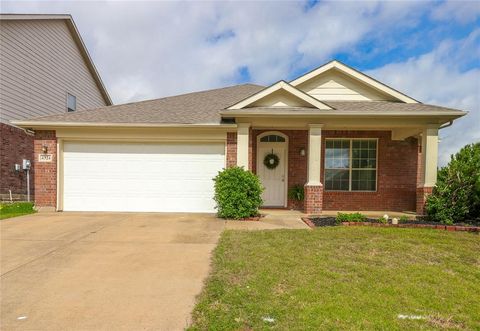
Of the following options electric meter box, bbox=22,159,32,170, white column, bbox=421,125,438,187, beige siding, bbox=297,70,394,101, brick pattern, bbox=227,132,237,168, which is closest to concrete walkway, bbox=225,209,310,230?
brick pattern, bbox=227,132,237,168

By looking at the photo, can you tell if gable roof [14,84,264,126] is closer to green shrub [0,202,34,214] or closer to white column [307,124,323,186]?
green shrub [0,202,34,214]

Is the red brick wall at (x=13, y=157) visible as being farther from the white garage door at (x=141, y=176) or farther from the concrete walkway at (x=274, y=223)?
the concrete walkway at (x=274, y=223)

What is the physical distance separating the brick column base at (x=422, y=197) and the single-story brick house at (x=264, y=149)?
3 cm

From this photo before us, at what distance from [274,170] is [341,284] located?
23.8 ft

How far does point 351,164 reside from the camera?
10.8m

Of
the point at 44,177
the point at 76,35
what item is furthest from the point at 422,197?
the point at 76,35

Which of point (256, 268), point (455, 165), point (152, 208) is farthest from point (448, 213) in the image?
point (152, 208)

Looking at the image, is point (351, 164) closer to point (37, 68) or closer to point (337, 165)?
point (337, 165)

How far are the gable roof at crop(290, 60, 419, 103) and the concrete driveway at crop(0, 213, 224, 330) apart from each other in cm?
619

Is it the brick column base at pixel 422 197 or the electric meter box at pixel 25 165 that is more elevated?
the electric meter box at pixel 25 165

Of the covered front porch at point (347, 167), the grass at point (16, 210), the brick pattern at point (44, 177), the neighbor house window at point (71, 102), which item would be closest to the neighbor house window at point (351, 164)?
the covered front porch at point (347, 167)

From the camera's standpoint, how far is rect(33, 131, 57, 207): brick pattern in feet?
31.0

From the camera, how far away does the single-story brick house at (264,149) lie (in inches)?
364

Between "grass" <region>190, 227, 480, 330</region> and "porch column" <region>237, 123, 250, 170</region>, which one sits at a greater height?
"porch column" <region>237, 123, 250, 170</region>
